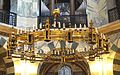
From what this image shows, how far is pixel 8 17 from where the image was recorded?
43.8 feet

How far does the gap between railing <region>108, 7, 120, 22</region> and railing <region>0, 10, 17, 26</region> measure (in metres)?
3.78

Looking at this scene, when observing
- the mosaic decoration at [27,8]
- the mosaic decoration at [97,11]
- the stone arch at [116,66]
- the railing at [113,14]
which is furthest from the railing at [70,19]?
the stone arch at [116,66]

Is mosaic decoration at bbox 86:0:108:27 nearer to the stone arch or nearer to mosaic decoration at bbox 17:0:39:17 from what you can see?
the stone arch

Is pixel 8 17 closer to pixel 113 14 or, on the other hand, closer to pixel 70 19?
pixel 70 19

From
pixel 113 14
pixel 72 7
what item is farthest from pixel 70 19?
pixel 113 14

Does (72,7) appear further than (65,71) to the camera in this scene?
No

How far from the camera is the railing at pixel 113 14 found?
12.9m

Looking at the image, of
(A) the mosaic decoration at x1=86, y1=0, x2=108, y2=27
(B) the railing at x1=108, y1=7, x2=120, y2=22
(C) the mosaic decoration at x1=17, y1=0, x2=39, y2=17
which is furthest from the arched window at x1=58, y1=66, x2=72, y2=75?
(B) the railing at x1=108, y1=7, x2=120, y2=22

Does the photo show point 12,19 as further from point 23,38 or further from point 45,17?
point 23,38

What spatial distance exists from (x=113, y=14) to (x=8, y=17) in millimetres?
4129

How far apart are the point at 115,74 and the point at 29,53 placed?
14.4 feet

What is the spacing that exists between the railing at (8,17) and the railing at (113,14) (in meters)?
3.78

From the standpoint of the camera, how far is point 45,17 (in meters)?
13.7

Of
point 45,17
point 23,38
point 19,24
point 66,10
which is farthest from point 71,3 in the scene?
point 23,38
